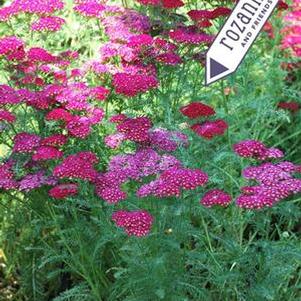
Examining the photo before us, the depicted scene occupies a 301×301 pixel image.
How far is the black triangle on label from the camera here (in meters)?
2.79

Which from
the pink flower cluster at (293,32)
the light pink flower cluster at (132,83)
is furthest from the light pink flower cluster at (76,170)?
the pink flower cluster at (293,32)

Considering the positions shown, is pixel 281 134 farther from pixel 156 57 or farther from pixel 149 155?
pixel 149 155

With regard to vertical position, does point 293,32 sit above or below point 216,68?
below

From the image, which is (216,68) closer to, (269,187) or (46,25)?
(269,187)

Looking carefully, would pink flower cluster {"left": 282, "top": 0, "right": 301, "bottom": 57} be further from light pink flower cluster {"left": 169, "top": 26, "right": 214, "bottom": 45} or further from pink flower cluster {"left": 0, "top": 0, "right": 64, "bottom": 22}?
pink flower cluster {"left": 0, "top": 0, "right": 64, "bottom": 22}

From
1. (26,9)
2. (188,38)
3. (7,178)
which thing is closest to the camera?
(7,178)

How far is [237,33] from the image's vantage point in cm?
276

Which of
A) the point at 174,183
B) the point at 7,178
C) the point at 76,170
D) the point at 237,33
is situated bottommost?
the point at 7,178

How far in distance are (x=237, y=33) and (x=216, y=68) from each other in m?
0.15

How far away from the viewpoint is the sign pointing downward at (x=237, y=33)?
9.04 feet

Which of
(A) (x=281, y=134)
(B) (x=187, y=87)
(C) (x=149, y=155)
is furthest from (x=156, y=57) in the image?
(A) (x=281, y=134)

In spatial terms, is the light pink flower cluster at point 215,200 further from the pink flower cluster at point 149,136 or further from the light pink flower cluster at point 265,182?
the pink flower cluster at point 149,136

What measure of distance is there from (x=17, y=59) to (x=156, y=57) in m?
0.62

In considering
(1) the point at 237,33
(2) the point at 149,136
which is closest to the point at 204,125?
(2) the point at 149,136
